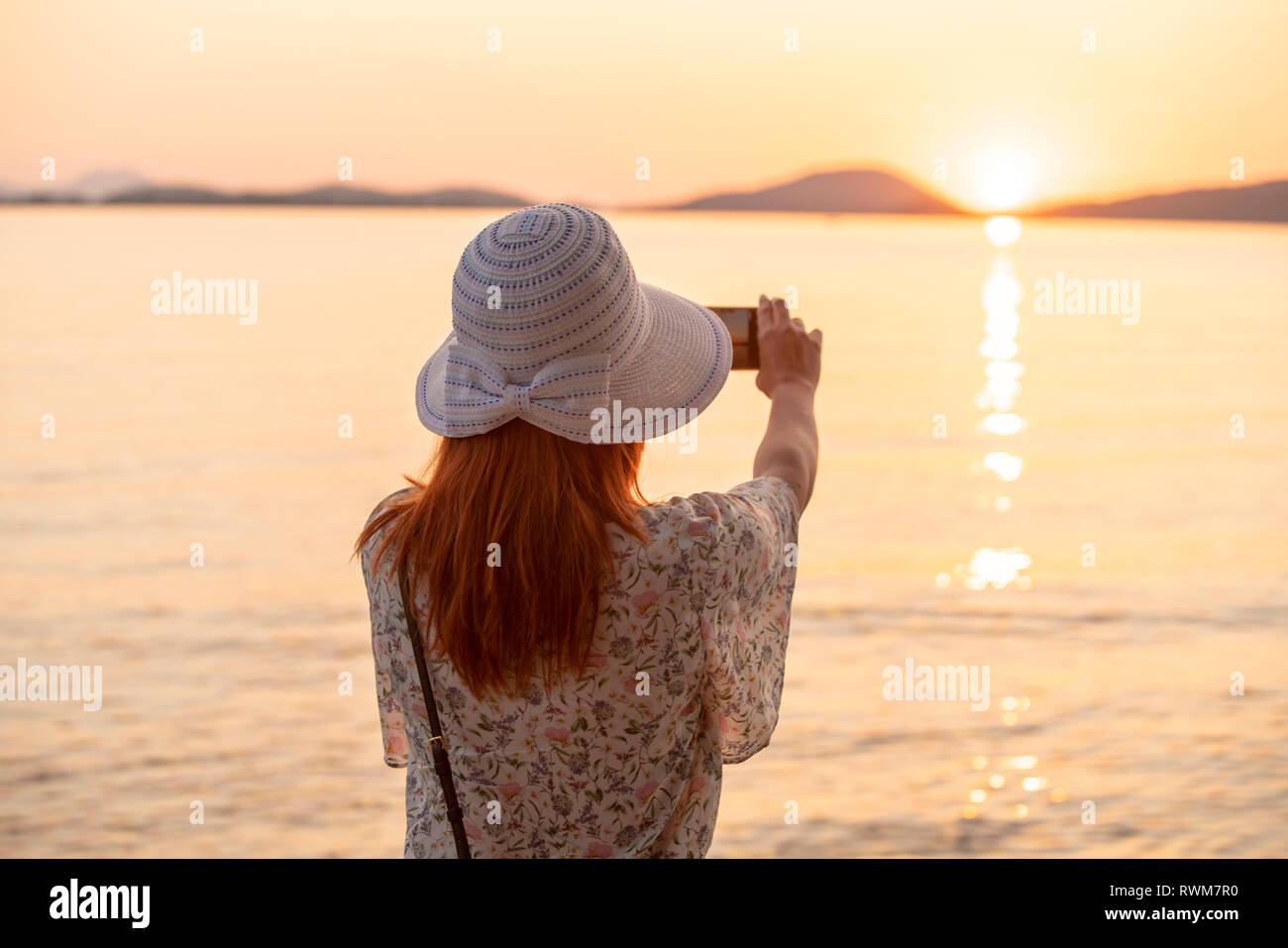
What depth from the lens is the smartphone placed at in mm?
2201

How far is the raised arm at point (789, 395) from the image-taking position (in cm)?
201

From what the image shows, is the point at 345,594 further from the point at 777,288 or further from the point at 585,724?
the point at 777,288

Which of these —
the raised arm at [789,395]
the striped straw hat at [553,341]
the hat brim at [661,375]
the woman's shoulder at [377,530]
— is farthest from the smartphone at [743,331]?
the woman's shoulder at [377,530]

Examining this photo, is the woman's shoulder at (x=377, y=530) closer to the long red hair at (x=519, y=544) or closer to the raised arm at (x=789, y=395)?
the long red hair at (x=519, y=544)

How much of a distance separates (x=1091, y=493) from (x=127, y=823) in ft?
33.7

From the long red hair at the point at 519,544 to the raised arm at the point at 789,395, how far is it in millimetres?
289

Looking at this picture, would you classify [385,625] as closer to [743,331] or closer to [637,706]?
[637,706]

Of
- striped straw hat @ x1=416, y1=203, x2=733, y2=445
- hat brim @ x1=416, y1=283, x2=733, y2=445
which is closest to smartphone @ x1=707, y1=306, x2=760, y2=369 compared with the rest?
hat brim @ x1=416, y1=283, x2=733, y2=445

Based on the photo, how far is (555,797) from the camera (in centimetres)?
187

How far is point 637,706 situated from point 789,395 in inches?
21.8

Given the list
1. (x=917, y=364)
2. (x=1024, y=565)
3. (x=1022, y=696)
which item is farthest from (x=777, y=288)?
(x=1022, y=696)

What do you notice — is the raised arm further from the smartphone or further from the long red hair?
the long red hair

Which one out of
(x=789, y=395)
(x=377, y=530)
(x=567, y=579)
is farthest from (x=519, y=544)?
(x=789, y=395)

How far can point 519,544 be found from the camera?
173 centimetres
